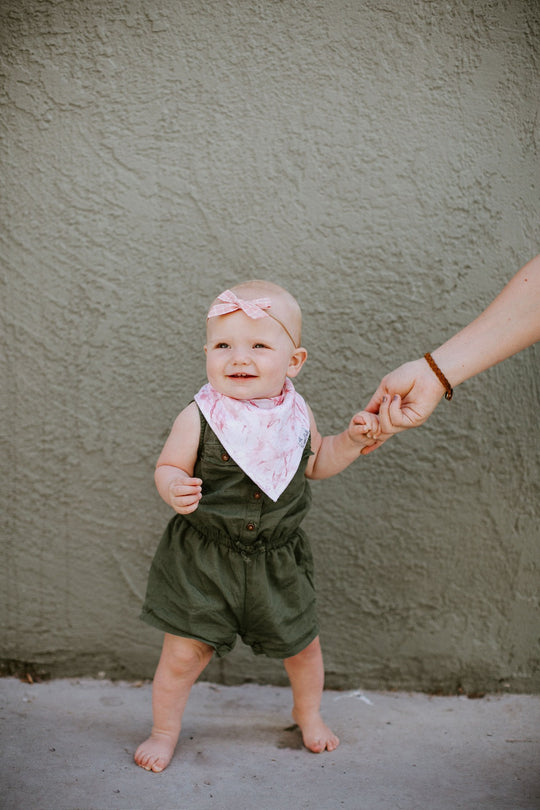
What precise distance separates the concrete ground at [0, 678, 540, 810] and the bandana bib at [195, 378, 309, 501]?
2.64 ft

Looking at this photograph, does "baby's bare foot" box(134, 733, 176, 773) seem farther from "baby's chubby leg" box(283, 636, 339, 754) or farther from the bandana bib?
the bandana bib

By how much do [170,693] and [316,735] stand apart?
0.47m

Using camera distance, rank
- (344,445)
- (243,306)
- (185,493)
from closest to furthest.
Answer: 1. (185,493)
2. (243,306)
3. (344,445)

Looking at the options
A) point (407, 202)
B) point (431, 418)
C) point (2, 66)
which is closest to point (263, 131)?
point (407, 202)

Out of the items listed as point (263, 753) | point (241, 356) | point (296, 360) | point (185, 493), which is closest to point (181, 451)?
point (185, 493)

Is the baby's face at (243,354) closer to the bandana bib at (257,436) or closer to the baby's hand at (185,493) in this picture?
the bandana bib at (257,436)

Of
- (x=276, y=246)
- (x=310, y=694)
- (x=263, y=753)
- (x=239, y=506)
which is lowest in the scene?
(x=263, y=753)

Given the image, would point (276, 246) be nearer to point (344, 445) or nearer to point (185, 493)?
point (344, 445)

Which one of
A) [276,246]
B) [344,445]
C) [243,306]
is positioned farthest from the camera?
[276,246]

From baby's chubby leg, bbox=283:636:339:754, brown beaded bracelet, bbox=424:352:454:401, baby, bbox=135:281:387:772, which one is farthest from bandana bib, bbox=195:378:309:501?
baby's chubby leg, bbox=283:636:339:754

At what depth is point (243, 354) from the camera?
73.4 inches

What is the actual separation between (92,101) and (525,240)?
59.7 inches

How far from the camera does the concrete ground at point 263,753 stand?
1851 mm

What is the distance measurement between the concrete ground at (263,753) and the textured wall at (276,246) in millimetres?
325
